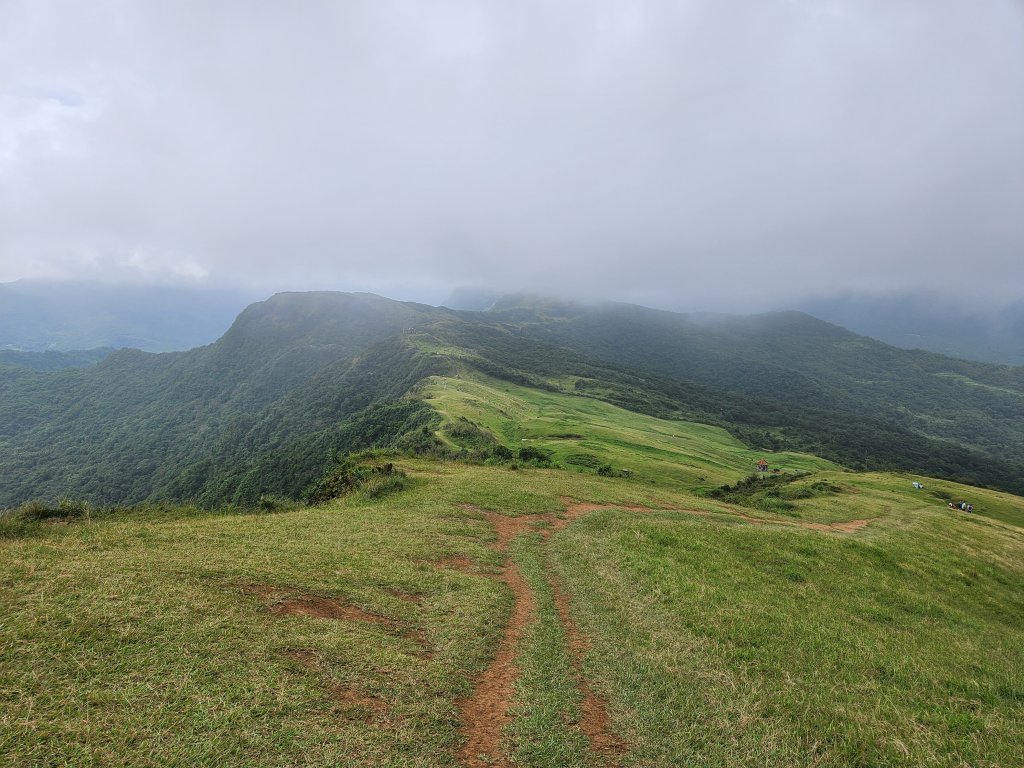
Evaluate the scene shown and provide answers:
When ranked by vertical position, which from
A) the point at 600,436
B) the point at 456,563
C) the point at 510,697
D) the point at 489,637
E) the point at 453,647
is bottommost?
the point at 600,436

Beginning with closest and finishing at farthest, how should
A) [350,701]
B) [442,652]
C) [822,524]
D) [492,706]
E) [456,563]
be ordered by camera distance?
[350,701] → [492,706] → [442,652] → [456,563] → [822,524]

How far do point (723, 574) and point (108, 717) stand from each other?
57.1 feet

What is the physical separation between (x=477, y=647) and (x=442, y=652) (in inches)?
37.2

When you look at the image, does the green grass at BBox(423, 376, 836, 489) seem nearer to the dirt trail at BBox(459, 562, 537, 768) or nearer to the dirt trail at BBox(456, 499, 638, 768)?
the dirt trail at BBox(456, 499, 638, 768)

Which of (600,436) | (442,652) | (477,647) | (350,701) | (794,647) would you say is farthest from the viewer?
(600,436)

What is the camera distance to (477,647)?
1062 cm

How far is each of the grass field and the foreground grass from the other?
0.06m

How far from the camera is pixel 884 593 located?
17531 millimetres

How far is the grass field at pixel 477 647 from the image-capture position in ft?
21.9

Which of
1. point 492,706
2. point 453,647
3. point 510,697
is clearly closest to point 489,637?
point 453,647

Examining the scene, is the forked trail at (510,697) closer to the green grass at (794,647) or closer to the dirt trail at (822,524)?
the green grass at (794,647)

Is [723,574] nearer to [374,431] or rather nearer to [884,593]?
[884,593]

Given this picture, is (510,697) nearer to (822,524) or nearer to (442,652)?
(442,652)

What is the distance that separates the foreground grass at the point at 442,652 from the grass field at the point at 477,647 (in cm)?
6
